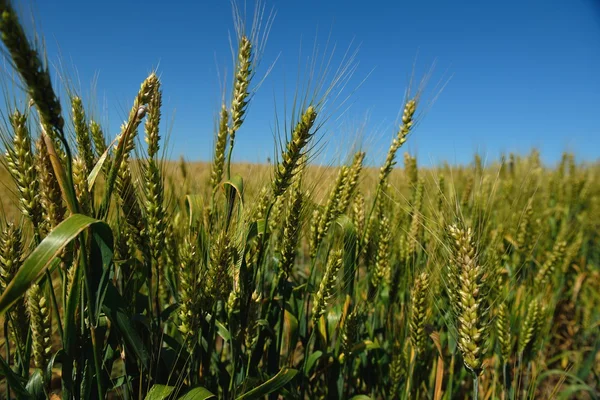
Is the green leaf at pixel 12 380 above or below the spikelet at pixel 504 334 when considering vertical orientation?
above

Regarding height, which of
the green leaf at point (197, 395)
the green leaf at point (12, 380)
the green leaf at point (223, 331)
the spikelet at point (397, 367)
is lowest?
the spikelet at point (397, 367)

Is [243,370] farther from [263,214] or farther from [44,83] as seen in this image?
[44,83]

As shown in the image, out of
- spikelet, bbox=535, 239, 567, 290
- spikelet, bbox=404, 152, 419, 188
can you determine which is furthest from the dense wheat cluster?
spikelet, bbox=404, 152, 419, 188

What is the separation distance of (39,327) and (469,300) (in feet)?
3.92

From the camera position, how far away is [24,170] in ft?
3.11

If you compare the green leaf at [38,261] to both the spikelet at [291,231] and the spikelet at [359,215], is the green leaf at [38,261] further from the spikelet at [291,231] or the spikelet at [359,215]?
the spikelet at [359,215]

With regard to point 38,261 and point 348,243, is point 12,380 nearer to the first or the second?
point 38,261

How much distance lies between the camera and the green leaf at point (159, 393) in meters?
1.07

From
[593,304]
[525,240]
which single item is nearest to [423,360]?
[525,240]

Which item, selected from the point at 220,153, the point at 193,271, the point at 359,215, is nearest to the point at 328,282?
the point at 193,271

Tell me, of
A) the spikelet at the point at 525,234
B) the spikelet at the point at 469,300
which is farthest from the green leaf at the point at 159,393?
the spikelet at the point at 525,234

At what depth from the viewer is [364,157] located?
1894 millimetres

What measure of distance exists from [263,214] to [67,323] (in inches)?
29.5

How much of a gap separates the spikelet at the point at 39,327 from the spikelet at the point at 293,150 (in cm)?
71
